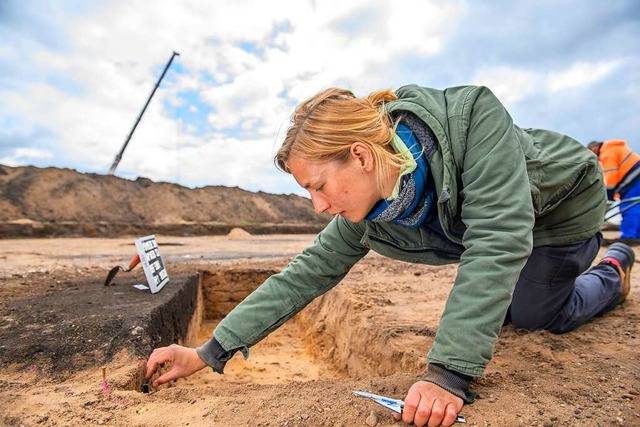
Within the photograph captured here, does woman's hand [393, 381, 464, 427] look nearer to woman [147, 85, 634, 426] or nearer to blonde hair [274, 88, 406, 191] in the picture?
woman [147, 85, 634, 426]

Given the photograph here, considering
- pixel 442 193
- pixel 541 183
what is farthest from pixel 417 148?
pixel 541 183

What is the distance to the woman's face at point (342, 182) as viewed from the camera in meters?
1.62

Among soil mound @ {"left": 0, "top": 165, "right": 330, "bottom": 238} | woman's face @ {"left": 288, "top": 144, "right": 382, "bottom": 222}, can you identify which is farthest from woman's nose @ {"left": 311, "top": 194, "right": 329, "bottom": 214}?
soil mound @ {"left": 0, "top": 165, "right": 330, "bottom": 238}

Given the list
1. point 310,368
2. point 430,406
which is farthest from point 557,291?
point 310,368

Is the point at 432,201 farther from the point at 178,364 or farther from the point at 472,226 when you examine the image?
the point at 178,364

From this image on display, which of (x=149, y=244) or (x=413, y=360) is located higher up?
(x=149, y=244)

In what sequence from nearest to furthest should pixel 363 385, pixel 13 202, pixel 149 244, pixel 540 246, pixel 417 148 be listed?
1. pixel 417 148
2. pixel 363 385
3. pixel 540 246
4. pixel 149 244
5. pixel 13 202

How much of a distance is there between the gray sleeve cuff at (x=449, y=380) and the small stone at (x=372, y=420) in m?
0.20

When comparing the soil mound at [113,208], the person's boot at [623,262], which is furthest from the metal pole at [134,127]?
the person's boot at [623,262]

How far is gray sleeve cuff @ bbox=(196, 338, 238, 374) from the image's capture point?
6.65 feet

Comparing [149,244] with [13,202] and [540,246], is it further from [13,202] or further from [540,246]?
[13,202]

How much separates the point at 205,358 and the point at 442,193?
47.2 inches

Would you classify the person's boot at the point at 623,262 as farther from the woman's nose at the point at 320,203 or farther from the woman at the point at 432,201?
the woman's nose at the point at 320,203

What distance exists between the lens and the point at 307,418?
5.18ft
